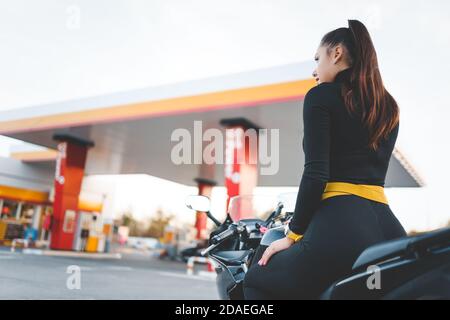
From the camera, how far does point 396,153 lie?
12.5 metres

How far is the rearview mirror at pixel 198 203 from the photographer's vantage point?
205 cm

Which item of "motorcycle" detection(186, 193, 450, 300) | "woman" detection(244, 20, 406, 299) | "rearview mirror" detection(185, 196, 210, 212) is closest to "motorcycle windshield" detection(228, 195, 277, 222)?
"rearview mirror" detection(185, 196, 210, 212)

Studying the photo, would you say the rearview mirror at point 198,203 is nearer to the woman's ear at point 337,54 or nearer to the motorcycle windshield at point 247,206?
the motorcycle windshield at point 247,206

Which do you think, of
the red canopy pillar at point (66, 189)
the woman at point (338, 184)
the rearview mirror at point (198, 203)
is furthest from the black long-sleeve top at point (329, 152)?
the red canopy pillar at point (66, 189)

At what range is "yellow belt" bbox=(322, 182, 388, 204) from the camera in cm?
124

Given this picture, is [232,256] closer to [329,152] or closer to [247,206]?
[247,206]

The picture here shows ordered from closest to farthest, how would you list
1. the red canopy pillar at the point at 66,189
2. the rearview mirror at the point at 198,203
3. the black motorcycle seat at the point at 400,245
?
1. the black motorcycle seat at the point at 400,245
2. the rearview mirror at the point at 198,203
3. the red canopy pillar at the point at 66,189

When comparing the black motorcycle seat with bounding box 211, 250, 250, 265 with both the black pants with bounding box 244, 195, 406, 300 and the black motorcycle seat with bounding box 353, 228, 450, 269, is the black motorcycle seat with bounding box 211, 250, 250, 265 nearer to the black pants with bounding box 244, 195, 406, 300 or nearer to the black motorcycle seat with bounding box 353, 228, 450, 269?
the black pants with bounding box 244, 195, 406, 300

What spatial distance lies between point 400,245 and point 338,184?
0.25 metres

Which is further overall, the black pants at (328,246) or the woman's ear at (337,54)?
the woman's ear at (337,54)

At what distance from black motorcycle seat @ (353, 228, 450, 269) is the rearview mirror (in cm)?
102

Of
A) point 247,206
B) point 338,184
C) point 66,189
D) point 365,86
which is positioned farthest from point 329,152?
point 66,189

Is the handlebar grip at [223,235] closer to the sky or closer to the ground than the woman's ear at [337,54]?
closer to the ground

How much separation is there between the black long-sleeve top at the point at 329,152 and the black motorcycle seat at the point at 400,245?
196 millimetres
